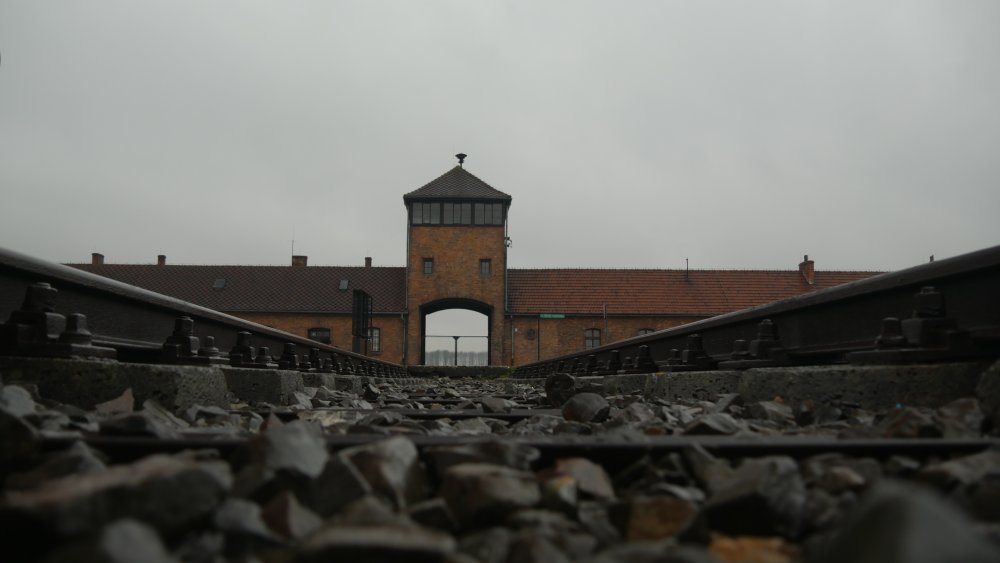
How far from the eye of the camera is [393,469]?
156 centimetres

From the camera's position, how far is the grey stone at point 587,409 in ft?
11.5

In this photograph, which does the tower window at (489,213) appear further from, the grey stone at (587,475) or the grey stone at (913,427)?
the grey stone at (587,475)

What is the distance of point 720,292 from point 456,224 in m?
15.2

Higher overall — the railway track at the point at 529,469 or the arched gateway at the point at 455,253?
the arched gateway at the point at 455,253

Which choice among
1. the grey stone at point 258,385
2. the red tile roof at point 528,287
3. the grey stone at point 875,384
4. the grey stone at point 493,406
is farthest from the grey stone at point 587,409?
the red tile roof at point 528,287

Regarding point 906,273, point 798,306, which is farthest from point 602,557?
point 798,306

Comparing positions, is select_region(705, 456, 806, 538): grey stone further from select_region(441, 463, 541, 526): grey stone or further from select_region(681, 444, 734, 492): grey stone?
select_region(441, 463, 541, 526): grey stone

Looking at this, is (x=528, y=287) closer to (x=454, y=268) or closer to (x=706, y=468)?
(x=454, y=268)

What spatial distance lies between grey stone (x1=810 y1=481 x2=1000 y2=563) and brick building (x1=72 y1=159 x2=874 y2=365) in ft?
104

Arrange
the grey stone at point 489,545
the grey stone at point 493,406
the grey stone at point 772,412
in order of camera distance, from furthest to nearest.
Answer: the grey stone at point 493,406 → the grey stone at point 772,412 → the grey stone at point 489,545

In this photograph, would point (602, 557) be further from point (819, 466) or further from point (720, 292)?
point (720, 292)

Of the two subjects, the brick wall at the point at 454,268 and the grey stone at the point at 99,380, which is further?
the brick wall at the point at 454,268

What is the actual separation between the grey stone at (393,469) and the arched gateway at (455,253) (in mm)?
32853

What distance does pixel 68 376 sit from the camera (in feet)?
10.9
